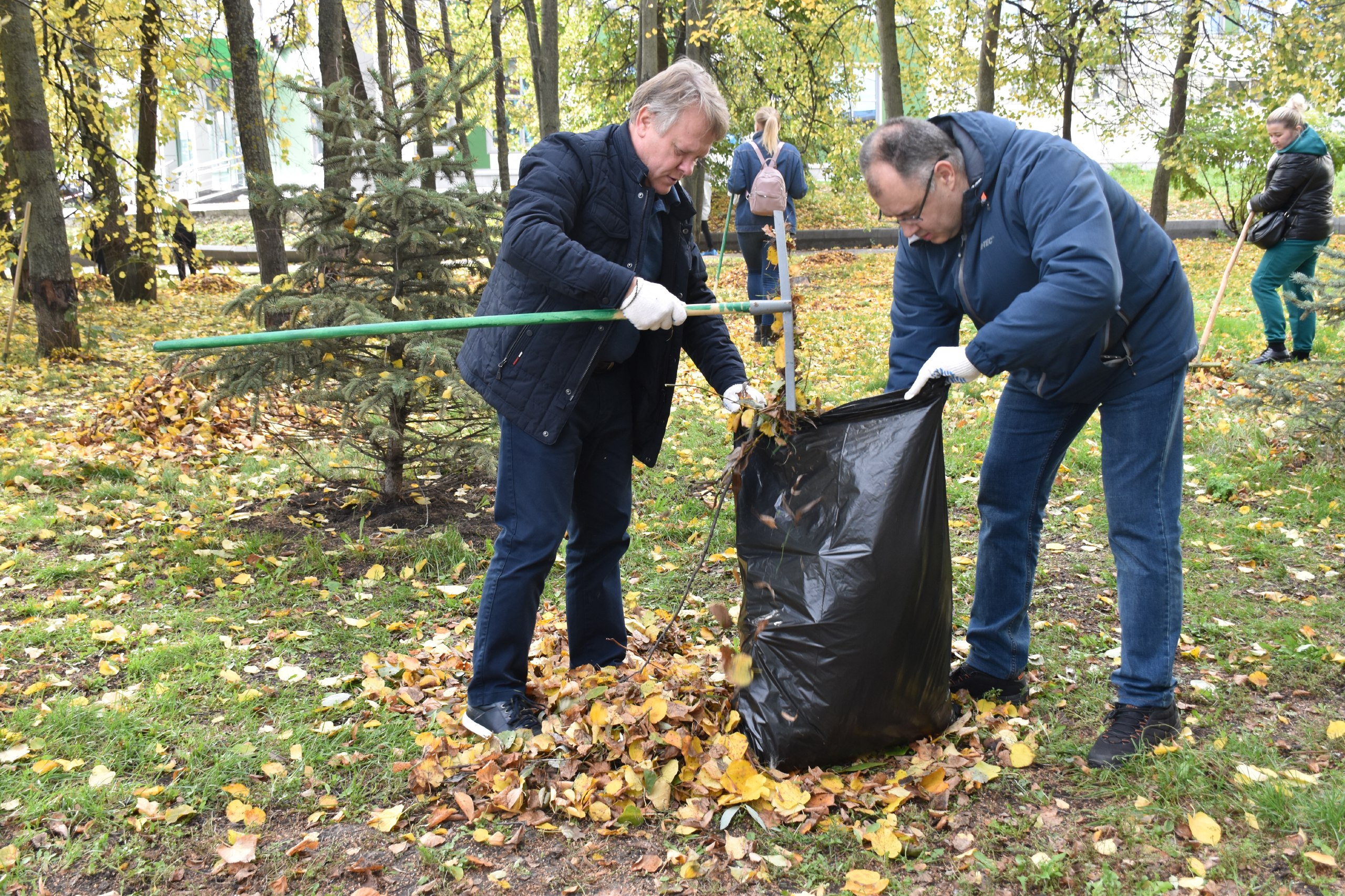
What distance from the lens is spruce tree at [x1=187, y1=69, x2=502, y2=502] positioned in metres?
3.68

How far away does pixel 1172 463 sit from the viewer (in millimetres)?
2234

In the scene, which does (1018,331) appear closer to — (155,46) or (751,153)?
(751,153)

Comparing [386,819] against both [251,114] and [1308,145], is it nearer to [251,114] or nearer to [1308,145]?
[251,114]

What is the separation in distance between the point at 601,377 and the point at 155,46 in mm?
8268

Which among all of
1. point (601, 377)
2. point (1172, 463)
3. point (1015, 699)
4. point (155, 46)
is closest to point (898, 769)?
point (1015, 699)

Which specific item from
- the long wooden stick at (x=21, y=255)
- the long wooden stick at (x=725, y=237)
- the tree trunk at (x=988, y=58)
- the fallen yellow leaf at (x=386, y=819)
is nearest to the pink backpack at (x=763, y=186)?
the long wooden stick at (x=725, y=237)

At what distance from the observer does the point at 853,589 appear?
211cm

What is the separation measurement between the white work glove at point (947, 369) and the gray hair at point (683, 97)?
686mm

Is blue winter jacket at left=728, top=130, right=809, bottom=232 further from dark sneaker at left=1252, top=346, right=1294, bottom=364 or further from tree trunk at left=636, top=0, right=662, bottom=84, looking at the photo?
dark sneaker at left=1252, top=346, right=1294, bottom=364

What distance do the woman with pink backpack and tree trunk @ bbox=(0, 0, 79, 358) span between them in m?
4.90

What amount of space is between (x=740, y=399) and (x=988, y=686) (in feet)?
3.47

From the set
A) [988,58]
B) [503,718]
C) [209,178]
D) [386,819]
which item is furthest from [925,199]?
[209,178]

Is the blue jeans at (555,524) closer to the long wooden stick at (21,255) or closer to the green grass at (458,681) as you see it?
the green grass at (458,681)

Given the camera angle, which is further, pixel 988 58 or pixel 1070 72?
pixel 1070 72
